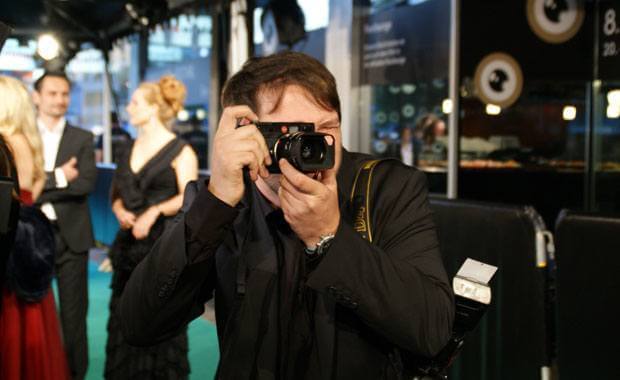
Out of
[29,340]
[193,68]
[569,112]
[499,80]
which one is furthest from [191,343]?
[193,68]

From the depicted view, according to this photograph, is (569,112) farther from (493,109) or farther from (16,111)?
(16,111)

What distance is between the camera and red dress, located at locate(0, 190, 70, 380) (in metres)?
2.61

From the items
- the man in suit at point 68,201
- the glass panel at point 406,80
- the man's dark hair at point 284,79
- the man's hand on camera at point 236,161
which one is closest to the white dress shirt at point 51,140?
the man in suit at point 68,201

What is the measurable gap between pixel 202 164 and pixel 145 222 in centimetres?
533

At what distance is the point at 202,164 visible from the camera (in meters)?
8.70

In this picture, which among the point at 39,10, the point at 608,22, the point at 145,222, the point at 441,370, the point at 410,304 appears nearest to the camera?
the point at 410,304

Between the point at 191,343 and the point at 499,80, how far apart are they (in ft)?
9.83

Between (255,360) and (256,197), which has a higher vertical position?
(256,197)

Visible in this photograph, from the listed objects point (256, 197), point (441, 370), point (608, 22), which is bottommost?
point (441, 370)

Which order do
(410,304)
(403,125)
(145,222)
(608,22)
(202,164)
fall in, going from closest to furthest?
(410,304)
(145,222)
(608,22)
(403,125)
(202,164)

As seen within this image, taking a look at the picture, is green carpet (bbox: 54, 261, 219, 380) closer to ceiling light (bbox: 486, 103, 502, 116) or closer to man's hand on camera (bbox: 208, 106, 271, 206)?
ceiling light (bbox: 486, 103, 502, 116)

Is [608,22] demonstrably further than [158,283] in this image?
Yes

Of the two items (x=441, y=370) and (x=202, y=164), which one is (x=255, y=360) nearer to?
(x=441, y=370)

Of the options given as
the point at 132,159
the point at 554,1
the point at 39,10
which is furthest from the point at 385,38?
the point at 39,10
